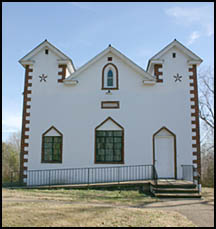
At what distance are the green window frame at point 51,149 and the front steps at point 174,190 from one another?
19.3ft

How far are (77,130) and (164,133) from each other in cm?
519

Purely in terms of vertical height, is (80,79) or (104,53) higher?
(104,53)

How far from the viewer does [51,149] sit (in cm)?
1592

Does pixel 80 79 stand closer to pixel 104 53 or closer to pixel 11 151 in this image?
pixel 104 53

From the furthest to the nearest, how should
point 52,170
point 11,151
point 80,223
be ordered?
point 11,151
point 52,170
point 80,223

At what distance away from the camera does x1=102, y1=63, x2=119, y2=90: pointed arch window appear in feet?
53.6

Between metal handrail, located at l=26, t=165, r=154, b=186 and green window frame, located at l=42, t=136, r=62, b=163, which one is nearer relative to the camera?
metal handrail, located at l=26, t=165, r=154, b=186

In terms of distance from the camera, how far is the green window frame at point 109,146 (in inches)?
615

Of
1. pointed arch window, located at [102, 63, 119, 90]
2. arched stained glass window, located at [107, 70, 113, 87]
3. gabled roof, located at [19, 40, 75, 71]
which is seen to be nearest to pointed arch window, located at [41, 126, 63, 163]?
pointed arch window, located at [102, 63, 119, 90]

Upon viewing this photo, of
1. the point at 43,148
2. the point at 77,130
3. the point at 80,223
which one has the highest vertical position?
the point at 77,130

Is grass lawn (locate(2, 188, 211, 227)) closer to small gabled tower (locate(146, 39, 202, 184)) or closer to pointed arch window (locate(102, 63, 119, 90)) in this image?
pointed arch window (locate(102, 63, 119, 90))

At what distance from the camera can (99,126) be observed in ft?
52.0

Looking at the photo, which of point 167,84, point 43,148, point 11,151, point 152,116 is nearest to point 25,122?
point 43,148

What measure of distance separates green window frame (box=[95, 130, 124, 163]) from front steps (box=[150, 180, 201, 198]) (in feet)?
10.0
